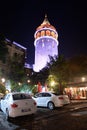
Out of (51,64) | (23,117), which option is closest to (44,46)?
(51,64)

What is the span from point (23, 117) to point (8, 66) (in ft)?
101

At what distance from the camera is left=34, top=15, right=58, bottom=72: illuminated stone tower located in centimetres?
7906

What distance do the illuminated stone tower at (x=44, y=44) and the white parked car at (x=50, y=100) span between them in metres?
58.6

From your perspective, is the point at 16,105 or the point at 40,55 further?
the point at 40,55

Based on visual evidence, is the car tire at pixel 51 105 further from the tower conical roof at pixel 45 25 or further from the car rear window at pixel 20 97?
the tower conical roof at pixel 45 25

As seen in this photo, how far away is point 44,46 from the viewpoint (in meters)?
81.1

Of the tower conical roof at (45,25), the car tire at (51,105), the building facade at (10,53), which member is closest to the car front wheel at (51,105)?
the car tire at (51,105)

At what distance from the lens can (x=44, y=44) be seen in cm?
8219

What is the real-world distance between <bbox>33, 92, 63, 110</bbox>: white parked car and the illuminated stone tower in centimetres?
5855

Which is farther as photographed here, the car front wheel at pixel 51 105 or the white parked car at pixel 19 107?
the car front wheel at pixel 51 105

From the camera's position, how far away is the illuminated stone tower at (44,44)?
79062 mm

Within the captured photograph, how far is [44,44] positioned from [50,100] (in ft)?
219

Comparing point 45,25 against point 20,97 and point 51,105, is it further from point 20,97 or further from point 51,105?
point 20,97

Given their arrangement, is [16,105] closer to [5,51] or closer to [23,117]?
[23,117]
